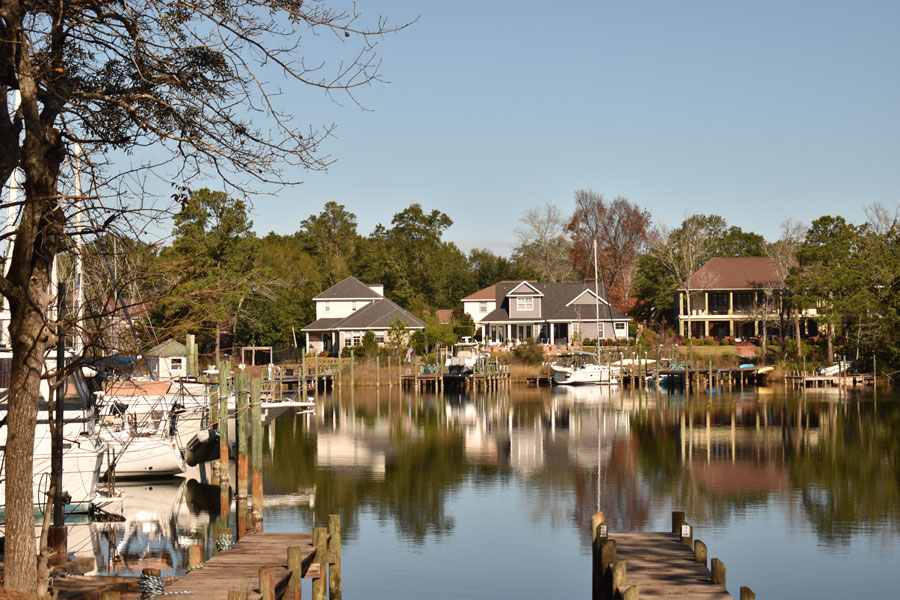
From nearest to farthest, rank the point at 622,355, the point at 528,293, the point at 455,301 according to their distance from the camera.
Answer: the point at 622,355 < the point at 528,293 < the point at 455,301

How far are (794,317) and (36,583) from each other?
7346cm

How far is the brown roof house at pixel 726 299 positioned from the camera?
277ft

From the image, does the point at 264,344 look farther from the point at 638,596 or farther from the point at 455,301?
the point at 638,596

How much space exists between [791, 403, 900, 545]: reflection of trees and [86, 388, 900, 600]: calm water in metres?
0.08

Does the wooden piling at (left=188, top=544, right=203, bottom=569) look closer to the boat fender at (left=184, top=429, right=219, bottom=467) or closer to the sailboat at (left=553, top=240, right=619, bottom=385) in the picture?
the boat fender at (left=184, top=429, right=219, bottom=467)

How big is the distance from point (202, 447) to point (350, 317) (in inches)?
2210

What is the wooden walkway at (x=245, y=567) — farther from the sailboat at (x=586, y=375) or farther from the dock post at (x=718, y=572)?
the sailboat at (x=586, y=375)

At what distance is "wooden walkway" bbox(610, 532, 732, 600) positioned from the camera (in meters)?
13.8

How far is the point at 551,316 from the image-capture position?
8806cm

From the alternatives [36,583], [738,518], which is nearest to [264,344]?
[738,518]

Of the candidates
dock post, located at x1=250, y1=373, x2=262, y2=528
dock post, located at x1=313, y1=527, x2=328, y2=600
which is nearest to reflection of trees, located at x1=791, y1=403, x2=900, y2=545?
dock post, located at x1=313, y1=527, x2=328, y2=600

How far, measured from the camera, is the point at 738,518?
26438 millimetres

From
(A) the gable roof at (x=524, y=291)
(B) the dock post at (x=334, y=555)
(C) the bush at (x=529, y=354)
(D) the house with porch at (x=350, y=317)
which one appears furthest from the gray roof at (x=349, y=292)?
(B) the dock post at (x=334, y=555)

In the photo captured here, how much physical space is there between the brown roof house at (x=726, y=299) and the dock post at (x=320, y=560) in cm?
6928
